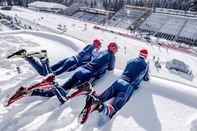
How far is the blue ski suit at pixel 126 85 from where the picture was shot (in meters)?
6.70

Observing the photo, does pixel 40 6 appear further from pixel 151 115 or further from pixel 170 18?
pixel 151 115

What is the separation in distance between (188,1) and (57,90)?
5161 cm

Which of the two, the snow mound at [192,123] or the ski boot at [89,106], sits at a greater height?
the ski boot at [89,106]

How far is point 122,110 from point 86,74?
1.67m

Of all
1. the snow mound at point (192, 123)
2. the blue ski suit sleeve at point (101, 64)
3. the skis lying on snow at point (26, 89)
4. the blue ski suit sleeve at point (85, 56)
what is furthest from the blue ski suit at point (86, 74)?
the snow mound at point (192, 123)

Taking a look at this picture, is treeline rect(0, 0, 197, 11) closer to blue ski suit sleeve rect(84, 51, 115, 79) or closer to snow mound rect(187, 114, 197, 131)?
blue ski suit sleeve rect(84, 51, 115, 79)

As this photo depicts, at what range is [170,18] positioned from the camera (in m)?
44.4

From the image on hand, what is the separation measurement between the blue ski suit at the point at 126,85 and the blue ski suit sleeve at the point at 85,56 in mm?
2355

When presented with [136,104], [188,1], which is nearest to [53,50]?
[136,104]

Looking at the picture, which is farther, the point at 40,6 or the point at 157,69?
the point at 40,6

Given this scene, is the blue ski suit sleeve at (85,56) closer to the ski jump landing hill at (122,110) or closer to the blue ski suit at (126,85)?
the ski jump landing hill at (122,110)

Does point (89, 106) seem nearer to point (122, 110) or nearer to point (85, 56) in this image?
point (122, 110)

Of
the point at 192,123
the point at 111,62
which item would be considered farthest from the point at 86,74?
the point at 192,123

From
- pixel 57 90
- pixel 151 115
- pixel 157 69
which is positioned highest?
pixel 57 90
